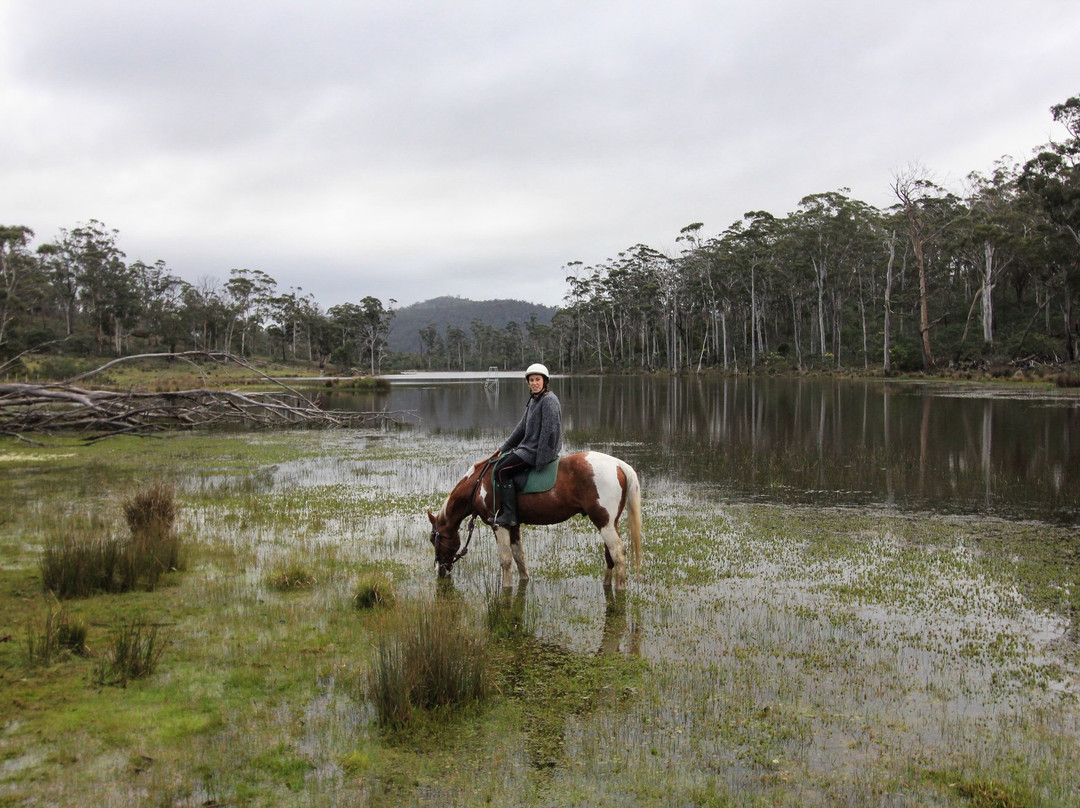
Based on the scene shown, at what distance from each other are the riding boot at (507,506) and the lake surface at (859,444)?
713cm

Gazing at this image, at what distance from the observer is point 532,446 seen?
26.1 ft

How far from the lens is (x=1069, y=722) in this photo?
16.0ft

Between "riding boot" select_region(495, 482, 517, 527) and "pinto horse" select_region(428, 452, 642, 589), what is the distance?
0.36 feet

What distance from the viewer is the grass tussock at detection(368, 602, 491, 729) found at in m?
4.83

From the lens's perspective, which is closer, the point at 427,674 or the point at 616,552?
the point at 427,674

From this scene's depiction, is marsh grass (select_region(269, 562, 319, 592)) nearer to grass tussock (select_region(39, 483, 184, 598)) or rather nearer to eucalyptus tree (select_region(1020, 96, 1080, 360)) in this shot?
grass tussock (select_region(39, 483, 184, 598))

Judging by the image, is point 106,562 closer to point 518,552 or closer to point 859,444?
point 518,552

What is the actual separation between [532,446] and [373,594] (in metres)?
2.39

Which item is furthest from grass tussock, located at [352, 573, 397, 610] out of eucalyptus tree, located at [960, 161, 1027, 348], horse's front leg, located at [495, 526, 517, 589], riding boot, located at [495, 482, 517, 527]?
eucalyptus tree, located at [960, 161, 1027, 348]

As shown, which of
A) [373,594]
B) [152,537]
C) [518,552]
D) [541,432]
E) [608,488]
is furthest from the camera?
[152,537]

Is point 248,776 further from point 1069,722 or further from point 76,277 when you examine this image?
point 76,277

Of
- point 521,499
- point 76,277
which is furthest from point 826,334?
point 76,277

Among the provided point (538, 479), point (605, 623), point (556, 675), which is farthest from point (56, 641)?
point (605, 623)

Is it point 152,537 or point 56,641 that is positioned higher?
point 152,537
